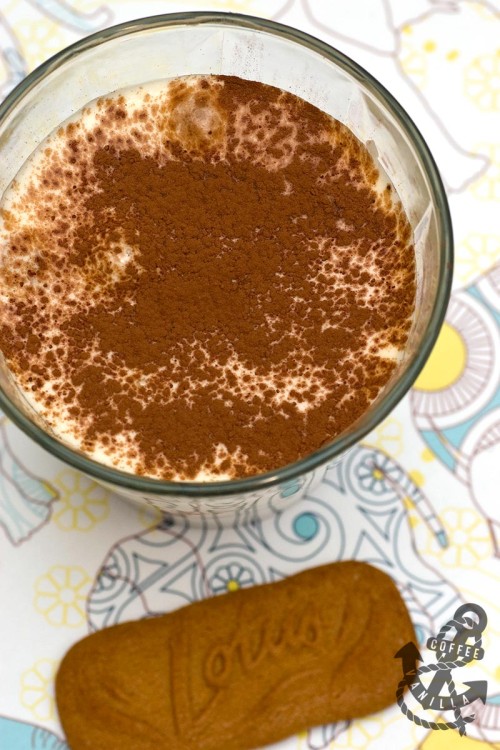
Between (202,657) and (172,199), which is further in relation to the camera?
(202,657)

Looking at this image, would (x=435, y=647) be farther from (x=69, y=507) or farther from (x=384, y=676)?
(x=69, y=507)

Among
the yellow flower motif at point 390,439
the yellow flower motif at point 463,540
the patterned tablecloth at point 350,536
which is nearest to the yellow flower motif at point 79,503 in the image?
the patterned tablecloth at point 350,536

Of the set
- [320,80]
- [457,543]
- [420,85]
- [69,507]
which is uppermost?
[420,85]

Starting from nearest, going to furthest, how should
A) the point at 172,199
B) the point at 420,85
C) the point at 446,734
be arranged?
the point at 172,199 < the point at 446,734 < the point at 420,85

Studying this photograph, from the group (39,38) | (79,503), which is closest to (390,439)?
(79,503)

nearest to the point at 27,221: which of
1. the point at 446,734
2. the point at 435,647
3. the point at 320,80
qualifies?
the point at 320,80

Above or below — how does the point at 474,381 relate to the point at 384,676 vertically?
above
